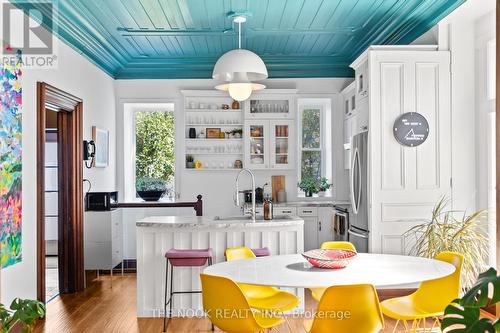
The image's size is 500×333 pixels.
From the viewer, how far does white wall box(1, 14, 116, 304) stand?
4383mm

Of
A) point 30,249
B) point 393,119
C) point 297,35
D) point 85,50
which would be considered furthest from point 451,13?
point 30,249

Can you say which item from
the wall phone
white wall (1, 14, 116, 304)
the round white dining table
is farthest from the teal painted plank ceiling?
the round white dining table

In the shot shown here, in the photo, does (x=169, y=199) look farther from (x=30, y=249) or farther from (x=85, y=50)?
(x=30, y=249)

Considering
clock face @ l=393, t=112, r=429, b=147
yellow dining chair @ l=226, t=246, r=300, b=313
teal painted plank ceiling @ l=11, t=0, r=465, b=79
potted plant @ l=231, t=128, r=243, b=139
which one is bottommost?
yellow dining chair @ l=226, t=246, r=300, b=313

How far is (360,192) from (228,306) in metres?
2.87

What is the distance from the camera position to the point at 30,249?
178 inches

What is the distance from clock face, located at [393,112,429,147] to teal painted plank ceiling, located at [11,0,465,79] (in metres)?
0.97

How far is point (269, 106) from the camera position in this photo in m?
7.38

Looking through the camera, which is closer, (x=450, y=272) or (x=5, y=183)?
(x=450, y=272)

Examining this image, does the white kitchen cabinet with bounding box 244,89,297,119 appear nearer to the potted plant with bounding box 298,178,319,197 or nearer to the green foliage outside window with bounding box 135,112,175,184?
the potted plant with bounding box 298,178,319,197

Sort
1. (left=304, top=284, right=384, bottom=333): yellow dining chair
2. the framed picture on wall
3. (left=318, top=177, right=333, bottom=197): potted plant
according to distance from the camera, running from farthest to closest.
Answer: (left=318, top=177, right=333, bottom=197): potted plant
the framed picture on wall
(left=304, top=284, right=384, bottom=333): yellow dining chair

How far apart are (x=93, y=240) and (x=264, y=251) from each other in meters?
2.57

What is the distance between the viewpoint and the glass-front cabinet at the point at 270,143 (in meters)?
7.34

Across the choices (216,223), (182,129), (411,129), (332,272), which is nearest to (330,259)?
(332,272)
